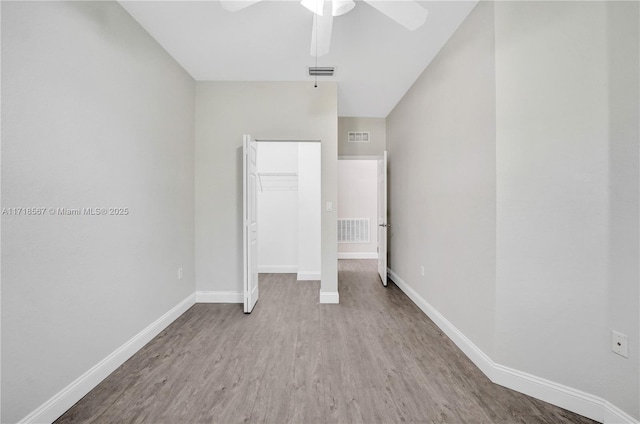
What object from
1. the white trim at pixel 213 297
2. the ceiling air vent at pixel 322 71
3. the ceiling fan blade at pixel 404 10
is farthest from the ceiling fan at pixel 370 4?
the white trim at pixel 213 297

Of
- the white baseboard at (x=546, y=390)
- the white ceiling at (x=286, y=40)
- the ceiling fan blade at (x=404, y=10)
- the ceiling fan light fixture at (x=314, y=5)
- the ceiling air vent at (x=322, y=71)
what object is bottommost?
the white baseboard at (x=546, y=390)

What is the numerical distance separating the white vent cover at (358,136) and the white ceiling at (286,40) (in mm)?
1254

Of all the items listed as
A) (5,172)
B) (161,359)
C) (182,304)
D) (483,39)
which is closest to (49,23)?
(5,172)

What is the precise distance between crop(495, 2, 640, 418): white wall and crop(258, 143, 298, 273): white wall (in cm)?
347

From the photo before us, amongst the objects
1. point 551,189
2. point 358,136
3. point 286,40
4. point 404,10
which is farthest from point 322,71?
point 551,189

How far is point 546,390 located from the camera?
1670 mm

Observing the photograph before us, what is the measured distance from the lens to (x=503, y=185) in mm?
1823

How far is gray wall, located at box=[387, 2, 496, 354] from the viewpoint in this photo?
1948mm

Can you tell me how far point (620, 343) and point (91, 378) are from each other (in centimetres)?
321

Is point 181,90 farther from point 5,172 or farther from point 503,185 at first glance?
point 503,185

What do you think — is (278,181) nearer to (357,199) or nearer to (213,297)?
(357,199)

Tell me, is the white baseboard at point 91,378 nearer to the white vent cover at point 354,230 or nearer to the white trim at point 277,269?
the white trim at point 277,269

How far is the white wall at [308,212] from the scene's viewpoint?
445 centimetres

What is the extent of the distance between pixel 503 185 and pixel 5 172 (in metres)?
2.89
